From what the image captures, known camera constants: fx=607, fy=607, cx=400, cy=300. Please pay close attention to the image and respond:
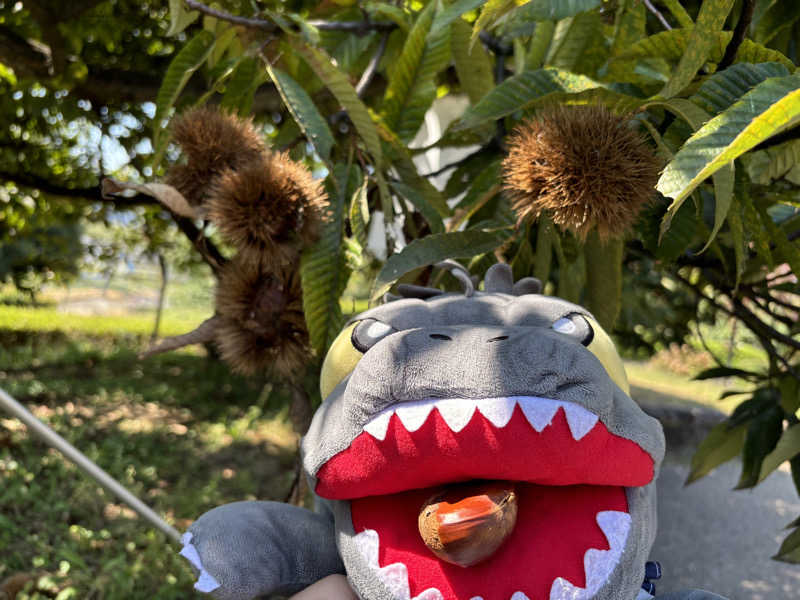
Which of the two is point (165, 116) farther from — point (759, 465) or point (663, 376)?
point (663, 376)

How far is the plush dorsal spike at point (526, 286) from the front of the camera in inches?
36.7

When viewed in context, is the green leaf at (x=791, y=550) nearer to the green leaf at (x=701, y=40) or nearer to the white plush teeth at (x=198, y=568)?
the green leaf at (x=701, y=40)

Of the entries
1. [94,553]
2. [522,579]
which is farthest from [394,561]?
[94,553]

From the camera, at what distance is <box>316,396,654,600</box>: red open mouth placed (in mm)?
647

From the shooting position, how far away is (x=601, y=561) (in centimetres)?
70

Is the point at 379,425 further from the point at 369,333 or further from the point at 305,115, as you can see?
the point at 305,115

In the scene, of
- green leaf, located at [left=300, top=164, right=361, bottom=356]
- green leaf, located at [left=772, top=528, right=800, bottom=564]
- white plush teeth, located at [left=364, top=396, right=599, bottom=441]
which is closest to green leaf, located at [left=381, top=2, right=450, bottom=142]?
green leaf, located at [left=300, top=164, right=361, bottom=356]

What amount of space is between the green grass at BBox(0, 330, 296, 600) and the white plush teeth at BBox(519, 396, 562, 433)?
1.73 meters

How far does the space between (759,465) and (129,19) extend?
9.04 feet

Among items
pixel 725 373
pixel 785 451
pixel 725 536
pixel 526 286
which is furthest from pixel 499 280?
pixel 725 536

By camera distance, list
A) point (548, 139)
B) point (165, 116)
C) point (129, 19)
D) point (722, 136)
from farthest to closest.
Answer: point (129, 19) → point (165, 116) → point (548, 139) → point (722, 136)

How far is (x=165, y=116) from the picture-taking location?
116cm

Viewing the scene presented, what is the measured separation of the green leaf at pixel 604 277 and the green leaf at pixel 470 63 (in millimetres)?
401

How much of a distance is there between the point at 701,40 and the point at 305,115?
597mm
